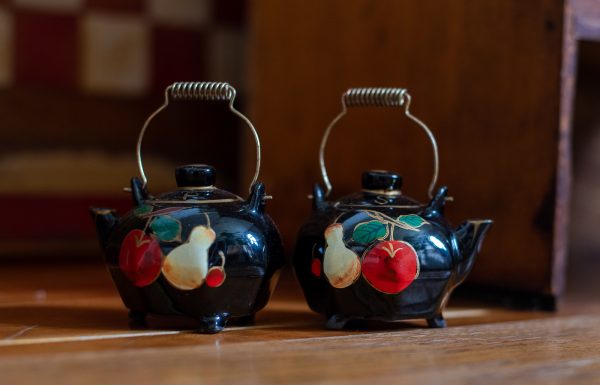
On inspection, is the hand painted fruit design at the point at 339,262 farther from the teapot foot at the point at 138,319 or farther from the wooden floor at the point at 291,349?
the teapot foot at the point at 138,319

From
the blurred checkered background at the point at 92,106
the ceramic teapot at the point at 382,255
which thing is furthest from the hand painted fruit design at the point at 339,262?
the blurred checkered background at the point at 92,106

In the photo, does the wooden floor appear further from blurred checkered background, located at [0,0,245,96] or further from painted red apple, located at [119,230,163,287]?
blurred checkered background, located at [0,0,245,96]

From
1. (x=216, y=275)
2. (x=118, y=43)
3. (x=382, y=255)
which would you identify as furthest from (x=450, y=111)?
(x=118, y=43)

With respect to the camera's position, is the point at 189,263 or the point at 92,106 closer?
the point at 189,263

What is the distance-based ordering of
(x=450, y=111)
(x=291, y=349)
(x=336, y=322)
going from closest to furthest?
(x=291, y=349), (x=336, y=322), (x=450, y=111)

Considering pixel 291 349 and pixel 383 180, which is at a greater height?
pixel 383 180

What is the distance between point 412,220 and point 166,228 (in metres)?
0.30

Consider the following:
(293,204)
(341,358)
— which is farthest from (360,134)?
(341,358)

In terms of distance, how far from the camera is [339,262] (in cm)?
96

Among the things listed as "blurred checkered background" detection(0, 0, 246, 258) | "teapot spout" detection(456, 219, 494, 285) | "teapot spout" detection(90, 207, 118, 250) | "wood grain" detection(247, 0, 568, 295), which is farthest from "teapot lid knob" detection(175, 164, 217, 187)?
"blurred checkered background" detection(0, 0, 246, 258)

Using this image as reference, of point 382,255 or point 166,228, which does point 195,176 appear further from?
point 382,255

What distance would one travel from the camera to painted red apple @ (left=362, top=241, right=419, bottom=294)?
3.10ft

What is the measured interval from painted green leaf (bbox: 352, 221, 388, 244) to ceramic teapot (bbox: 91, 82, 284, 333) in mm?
106

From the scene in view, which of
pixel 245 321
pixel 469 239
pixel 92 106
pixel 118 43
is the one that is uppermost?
pixel 118 43
